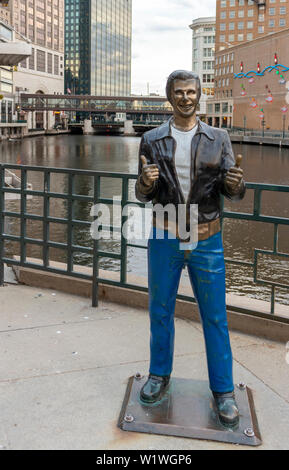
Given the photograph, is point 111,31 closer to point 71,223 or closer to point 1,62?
point 1,62

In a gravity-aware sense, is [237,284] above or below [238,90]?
below

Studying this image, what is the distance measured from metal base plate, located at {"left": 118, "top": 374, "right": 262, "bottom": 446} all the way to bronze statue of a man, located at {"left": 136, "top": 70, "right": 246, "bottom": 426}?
9 centimetres

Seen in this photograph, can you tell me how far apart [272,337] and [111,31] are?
18371 centimetres

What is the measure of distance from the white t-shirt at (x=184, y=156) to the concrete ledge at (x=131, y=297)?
1.85 m

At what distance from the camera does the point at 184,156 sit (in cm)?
298

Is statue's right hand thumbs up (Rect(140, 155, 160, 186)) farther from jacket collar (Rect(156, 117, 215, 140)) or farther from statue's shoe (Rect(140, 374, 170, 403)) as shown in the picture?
statue's shoe (Rect(140, 374, 170, 403))

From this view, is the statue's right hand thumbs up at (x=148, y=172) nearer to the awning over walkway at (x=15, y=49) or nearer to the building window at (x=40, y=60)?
the awning over walkway at (x=15, y=49)

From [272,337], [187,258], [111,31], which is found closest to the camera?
[187,258]

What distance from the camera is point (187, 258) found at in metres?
3.07

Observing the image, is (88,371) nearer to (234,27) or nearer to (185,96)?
(185,96)

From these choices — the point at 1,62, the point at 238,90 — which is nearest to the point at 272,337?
the point at 1,62

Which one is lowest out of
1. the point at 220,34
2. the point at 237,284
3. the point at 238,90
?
the point at 237,284

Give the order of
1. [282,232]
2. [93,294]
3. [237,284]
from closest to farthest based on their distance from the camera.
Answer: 1. [93,294]
2. [237,284]
3. [282,232]

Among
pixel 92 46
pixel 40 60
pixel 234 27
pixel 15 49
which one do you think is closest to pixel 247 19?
pixel 234 27
